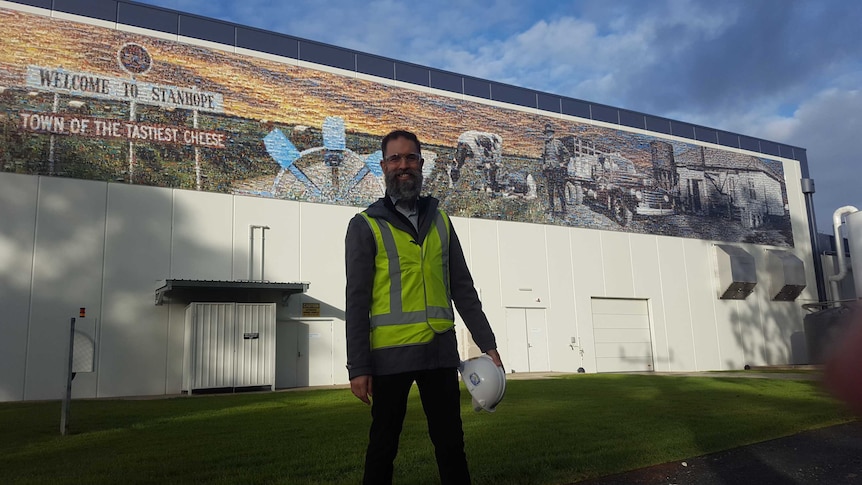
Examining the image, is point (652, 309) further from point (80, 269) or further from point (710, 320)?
point (80, 269)

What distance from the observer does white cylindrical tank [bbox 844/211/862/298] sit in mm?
29281

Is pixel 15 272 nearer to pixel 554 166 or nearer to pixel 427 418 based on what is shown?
pixel 427 418

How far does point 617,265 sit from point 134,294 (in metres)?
19.5

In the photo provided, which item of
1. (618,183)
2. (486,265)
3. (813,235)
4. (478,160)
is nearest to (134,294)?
(486,265)

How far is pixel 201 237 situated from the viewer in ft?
66.1

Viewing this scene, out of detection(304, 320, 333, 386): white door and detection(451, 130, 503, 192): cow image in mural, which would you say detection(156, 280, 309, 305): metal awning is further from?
detection(451, 130, 503, 192): cow image in mural

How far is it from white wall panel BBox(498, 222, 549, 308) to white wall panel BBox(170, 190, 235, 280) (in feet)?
33.8

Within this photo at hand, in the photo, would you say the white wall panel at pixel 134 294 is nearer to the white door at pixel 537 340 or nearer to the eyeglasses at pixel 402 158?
the white door at pixel 537 340

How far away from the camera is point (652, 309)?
29078 millimetres

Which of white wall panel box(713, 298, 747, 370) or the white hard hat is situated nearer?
the white hard hat

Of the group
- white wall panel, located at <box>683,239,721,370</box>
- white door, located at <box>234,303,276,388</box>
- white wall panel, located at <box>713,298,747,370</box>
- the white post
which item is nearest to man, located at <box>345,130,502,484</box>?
the white post

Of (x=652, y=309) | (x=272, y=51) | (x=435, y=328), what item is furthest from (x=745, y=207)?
(x=435, y=328)

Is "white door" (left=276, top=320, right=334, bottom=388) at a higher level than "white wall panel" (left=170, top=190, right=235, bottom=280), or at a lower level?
lower

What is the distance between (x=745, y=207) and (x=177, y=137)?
91.3ft
